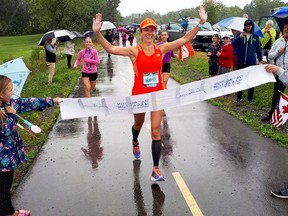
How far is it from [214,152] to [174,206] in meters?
2.15

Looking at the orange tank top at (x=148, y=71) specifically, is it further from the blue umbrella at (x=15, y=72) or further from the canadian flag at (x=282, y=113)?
the canadian flag at (x=282, y=113)

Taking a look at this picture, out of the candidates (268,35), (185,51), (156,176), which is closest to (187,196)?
(156,176)

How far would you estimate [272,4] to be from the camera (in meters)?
A: 124

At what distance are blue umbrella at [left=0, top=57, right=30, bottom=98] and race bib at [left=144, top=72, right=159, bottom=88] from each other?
1.70 m

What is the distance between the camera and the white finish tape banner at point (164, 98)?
4.99 m

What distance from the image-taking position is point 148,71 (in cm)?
495

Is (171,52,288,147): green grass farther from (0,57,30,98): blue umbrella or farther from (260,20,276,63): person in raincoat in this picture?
(0,57,30,98): blue umbrella

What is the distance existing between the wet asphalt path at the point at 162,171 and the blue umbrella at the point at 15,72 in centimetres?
158

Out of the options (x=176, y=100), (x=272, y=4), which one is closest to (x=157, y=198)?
(x=176, y=100)

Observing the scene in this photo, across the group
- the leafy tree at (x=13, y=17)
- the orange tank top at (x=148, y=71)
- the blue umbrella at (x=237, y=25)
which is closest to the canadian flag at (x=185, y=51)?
the blue umbrella at (x=237, y=25)

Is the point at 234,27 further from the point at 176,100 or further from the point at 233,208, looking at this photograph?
the point at 233,208

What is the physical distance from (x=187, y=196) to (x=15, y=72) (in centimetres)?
287

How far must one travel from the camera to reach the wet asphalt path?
14.5 feet

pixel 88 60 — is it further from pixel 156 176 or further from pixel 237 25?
pixel 156 176
